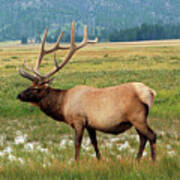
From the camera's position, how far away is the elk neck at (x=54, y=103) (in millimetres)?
7633

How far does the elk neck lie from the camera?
763 centimetres

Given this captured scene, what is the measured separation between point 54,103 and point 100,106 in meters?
1.05

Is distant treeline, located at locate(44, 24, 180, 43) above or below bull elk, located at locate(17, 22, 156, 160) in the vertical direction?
below

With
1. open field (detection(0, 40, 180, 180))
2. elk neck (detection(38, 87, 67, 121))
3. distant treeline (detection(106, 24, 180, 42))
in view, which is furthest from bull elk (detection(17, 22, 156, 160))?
distant treeline (detection(106, 24, 180, 42))

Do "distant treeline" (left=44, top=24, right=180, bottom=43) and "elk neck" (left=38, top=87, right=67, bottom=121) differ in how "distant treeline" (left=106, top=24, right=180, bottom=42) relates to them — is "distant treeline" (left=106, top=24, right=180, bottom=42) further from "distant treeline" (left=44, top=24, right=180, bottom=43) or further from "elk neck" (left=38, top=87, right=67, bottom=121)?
"elk neck" (left=38, top=87, right=67, bottom=121)

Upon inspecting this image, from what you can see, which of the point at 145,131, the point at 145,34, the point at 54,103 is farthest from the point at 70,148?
the point at 145,34

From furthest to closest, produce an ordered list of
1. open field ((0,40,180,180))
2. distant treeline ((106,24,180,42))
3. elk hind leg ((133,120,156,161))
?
1. distant treeline ((106,24,180,42))
2. elk hind leg ((133,120,156,161))
3. open field ((0,40,180,180))

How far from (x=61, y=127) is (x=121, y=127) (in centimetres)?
511

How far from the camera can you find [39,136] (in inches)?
422

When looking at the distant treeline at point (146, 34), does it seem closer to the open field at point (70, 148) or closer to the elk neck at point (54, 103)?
the open field at point (70, 148)

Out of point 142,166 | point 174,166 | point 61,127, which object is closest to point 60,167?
point 142,166

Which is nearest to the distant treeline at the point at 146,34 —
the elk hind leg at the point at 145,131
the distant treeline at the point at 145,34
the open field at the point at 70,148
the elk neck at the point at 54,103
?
the distant treeline at the point at 145,34

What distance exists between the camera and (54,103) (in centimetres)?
767

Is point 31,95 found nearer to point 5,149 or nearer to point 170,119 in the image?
point 5,149
